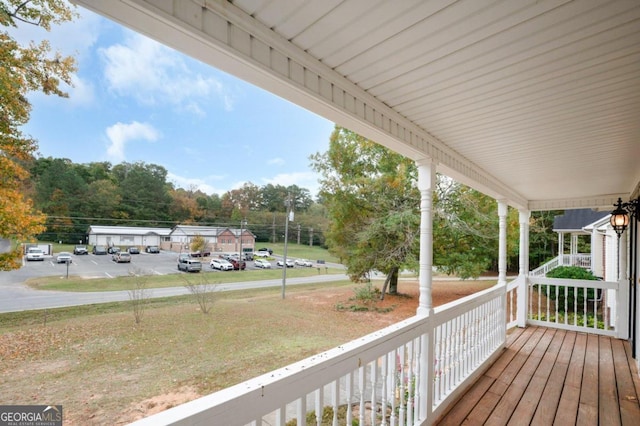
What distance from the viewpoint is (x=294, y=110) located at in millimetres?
13094

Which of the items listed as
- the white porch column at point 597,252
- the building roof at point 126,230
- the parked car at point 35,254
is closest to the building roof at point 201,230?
the building roof at point 126,230

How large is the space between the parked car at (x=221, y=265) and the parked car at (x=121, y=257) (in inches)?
96.6

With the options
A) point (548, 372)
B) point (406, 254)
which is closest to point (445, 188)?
point (406, 254)

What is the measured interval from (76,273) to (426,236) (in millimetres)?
5481

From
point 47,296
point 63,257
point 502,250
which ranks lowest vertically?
point 47,296

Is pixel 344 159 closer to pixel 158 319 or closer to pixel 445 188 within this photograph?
pixel 445 188

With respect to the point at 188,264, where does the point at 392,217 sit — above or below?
above

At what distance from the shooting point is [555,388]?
2.70 m

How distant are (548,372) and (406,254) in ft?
16.8

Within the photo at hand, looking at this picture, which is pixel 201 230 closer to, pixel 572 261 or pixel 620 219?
pixel 620 219

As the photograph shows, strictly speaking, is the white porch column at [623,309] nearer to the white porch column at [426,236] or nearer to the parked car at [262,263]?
the white porch column at [426,236]

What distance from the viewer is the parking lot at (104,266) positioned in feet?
12.3

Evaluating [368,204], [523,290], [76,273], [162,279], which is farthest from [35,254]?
[368,204]

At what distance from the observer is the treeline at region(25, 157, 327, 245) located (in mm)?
3533
